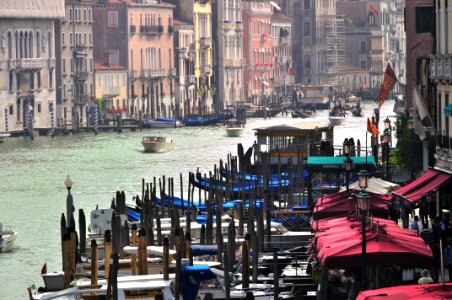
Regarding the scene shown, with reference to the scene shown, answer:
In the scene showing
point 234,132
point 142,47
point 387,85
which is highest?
point 142,47

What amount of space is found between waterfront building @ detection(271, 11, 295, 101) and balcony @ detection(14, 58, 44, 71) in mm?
32172

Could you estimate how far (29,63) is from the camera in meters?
63.6

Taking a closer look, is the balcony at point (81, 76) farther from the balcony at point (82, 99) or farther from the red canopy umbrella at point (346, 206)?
the red canopy umbrella at point (346, 206)

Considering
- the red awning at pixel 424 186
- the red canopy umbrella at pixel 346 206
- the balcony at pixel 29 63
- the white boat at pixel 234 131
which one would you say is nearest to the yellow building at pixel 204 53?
the balcony at pixel 29 63

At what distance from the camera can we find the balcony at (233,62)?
85569 millimetres

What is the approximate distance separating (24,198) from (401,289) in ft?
82.6

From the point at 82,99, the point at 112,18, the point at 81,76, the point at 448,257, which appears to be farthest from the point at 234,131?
the point at 448,257

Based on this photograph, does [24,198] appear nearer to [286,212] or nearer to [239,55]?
[286,212]

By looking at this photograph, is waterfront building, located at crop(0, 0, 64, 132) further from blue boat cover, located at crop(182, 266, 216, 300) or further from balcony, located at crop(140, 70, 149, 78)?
blue boat cover, located at crop(182, 266, 216, 300)

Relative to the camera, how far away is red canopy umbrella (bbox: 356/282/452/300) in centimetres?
1164

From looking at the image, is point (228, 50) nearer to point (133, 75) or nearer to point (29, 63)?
point (133, 75)

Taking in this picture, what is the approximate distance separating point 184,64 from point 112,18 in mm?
8149

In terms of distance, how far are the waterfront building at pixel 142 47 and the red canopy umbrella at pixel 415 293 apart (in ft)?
190

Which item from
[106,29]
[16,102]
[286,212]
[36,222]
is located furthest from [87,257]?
[106,29]
